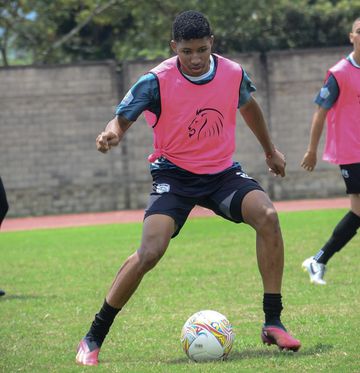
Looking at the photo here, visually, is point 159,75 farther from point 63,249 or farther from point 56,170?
point 56,170

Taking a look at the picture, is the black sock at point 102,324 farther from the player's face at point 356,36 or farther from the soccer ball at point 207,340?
the player's face at point 356,36

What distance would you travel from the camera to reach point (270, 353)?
257 inches

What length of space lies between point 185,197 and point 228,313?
6.55 ft

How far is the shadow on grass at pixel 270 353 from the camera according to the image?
6379 millimetres

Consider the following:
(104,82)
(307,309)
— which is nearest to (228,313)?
(307,309)

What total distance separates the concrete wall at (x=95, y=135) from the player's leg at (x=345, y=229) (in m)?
15.1

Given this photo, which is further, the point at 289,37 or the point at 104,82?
the point at 289,37

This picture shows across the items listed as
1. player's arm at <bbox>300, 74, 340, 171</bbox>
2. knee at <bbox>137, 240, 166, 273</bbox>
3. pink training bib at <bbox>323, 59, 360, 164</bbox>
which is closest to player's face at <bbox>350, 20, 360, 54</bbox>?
pink training bib at <bbox>323, 59, 360, 164</bbox>

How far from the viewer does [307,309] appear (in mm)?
8367

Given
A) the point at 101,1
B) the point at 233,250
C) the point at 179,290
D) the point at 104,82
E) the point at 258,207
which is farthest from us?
the point at 101,1

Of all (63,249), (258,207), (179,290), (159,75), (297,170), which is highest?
(159,75)

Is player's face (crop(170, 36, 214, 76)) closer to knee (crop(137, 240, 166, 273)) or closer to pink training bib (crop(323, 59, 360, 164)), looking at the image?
knee (crop(137, 240, 166, 273))

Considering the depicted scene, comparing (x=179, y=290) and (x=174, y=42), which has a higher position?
(x=174, y=42)

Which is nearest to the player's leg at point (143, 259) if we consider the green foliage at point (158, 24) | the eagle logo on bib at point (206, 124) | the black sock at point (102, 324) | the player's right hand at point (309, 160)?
the black sock at point (102, 324)
